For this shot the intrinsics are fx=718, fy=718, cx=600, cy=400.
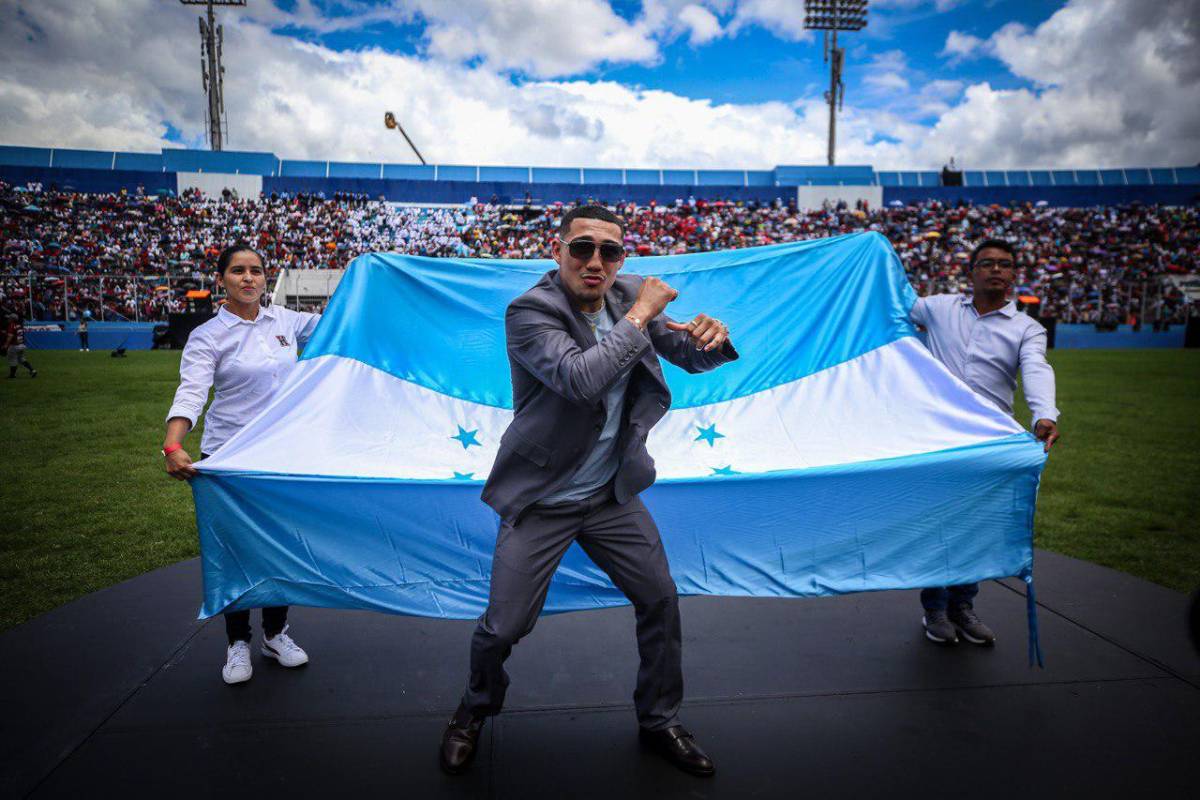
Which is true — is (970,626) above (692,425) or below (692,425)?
below

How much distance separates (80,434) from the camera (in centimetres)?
915

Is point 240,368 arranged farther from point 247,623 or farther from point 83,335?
point 83,335

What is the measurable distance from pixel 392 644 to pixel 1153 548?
513 cm

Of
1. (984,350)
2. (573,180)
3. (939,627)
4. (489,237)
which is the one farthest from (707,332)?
(573,180)

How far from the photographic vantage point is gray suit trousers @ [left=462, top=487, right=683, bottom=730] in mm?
2330

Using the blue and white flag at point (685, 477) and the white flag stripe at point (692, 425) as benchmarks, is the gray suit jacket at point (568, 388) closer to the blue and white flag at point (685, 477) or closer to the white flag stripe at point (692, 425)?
the blue and white flag at point (685, 477)

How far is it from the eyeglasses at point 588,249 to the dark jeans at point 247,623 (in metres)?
→ 2.21

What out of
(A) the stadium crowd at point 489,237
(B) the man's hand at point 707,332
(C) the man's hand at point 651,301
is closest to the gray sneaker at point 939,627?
(B) the man's hand at point 707,332

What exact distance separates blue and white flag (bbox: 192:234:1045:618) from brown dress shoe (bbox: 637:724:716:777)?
0.65 metres

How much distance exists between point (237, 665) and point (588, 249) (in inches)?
95.5

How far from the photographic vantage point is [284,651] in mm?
3299

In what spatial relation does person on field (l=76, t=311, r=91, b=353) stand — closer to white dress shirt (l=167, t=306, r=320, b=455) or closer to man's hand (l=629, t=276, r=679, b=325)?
white dress shirt (l=167, t=306, r=320, b=455)

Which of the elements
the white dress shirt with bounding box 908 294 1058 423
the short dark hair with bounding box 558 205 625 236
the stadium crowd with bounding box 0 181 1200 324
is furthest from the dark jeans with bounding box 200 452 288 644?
the stadium crowd with bounding box 0 181 1200 324

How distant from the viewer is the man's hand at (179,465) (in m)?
2.68
